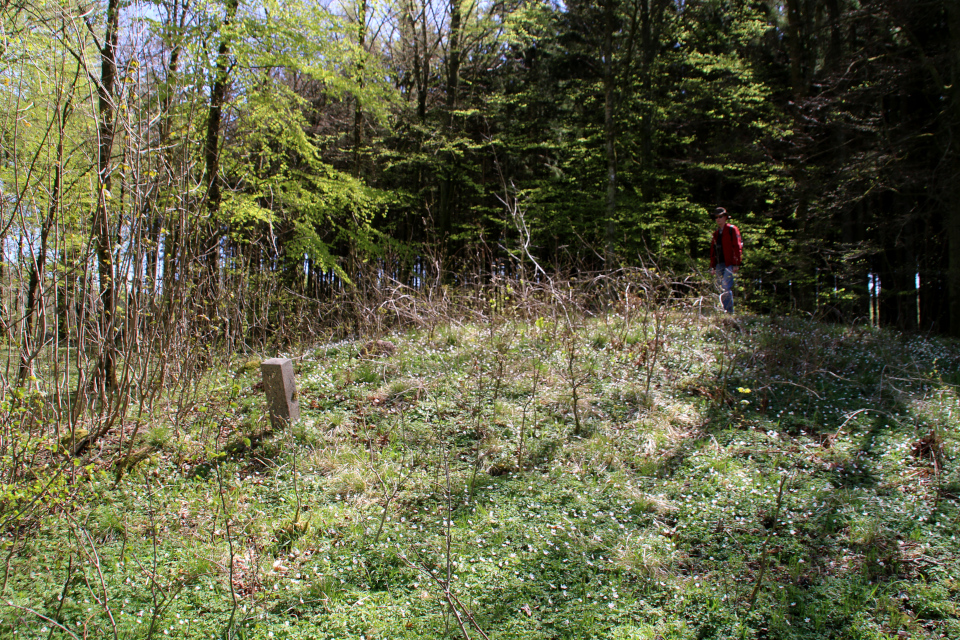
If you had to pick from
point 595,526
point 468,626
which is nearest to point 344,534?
point 468,626

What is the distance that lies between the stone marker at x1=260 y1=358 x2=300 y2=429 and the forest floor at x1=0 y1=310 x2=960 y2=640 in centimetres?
15

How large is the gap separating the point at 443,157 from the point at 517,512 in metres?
14.4

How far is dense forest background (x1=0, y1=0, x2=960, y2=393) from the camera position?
4.06 m

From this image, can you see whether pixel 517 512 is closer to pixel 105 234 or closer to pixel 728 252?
pixel 105 234

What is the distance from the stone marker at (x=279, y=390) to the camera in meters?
5.05

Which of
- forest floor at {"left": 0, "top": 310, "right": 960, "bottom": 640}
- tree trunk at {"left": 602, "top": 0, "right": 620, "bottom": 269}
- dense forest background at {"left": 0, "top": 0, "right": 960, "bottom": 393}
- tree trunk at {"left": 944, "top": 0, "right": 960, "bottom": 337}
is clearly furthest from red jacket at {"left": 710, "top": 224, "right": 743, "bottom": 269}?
tree trunk at {"left": 602, "top": 0, "right": 620, "bottom": 269}

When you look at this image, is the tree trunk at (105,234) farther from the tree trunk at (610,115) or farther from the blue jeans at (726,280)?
the tree trunk at (610,115)

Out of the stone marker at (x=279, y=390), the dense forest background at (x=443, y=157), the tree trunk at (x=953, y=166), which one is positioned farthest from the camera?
the tree trunk at (x=953, y=166)

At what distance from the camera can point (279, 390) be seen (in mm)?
5082

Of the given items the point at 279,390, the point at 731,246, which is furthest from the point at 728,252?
the point at 279,390

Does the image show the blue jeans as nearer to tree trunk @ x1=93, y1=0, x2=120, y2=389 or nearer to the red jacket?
the red jacket

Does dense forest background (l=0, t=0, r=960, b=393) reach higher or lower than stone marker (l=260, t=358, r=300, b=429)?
higher

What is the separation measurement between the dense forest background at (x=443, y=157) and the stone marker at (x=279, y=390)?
78cm

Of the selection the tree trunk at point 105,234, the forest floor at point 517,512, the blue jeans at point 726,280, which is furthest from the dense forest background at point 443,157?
the forest floor at point 517,512
